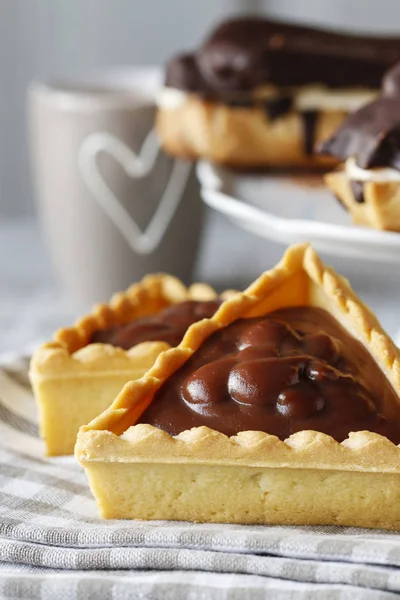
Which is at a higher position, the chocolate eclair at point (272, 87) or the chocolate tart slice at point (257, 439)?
the chocolate eclair at point (272, 87)

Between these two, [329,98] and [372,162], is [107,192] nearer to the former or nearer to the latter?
[329,98]

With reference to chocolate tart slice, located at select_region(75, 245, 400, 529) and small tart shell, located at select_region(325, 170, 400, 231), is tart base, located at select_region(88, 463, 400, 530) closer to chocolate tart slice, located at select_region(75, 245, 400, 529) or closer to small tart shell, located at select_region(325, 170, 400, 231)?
chocolate tart slice, located at select_region(75, 245, 400, 529)

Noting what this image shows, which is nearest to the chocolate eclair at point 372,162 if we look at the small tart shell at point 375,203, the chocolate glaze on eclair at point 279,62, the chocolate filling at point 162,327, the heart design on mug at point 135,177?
the small tart shell at point 375,203

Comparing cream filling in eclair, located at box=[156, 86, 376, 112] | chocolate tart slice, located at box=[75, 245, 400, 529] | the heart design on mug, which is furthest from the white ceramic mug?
chocolate tart slice, located at box=[75, 245, 400, 529]

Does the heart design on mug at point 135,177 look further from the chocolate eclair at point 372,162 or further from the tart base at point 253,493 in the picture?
the tart base at point 253,493

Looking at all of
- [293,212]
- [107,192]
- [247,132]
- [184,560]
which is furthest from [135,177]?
A: [184,560]

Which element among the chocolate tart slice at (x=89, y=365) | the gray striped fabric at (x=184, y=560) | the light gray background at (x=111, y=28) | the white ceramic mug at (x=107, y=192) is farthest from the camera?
the light gray background at (x=111, y=28)
